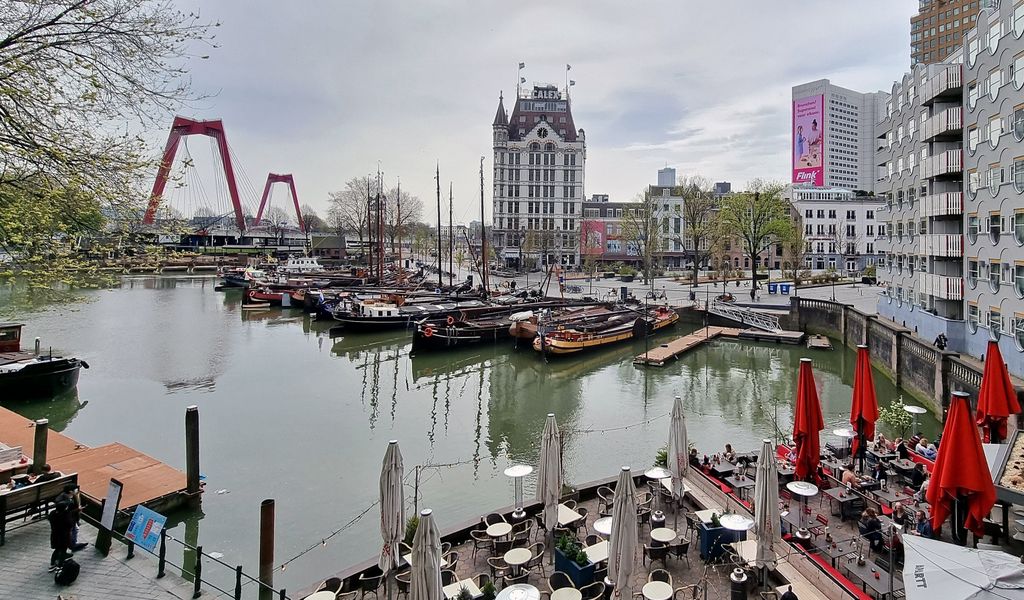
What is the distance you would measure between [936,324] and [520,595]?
90.2ft

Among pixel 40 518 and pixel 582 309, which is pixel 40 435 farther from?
pixel 582 309

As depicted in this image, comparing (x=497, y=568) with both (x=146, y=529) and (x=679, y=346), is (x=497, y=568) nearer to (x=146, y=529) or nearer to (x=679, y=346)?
(x=146, y=529)

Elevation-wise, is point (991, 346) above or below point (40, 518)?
above

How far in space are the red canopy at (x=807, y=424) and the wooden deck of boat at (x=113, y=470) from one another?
47.3 ft

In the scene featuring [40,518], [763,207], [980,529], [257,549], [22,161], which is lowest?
[257,549]

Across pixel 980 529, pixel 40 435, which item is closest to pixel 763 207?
pixel 980 529

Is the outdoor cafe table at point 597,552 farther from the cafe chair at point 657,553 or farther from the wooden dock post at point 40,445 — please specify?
the wooden dock post at point 40,445

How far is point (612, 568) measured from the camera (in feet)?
29.2

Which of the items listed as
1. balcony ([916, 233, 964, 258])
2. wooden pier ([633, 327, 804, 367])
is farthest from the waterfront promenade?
balcony ([916, 233, 964, 258])

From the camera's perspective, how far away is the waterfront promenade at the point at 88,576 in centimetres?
989

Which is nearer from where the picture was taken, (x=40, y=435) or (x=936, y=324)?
(x=40, y=435)

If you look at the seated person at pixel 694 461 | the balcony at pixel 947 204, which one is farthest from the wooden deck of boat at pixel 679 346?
the seated person at pixel 694 461

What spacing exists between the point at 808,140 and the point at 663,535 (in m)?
165

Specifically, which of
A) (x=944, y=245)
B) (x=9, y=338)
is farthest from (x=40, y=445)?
(x=944, y=245)
